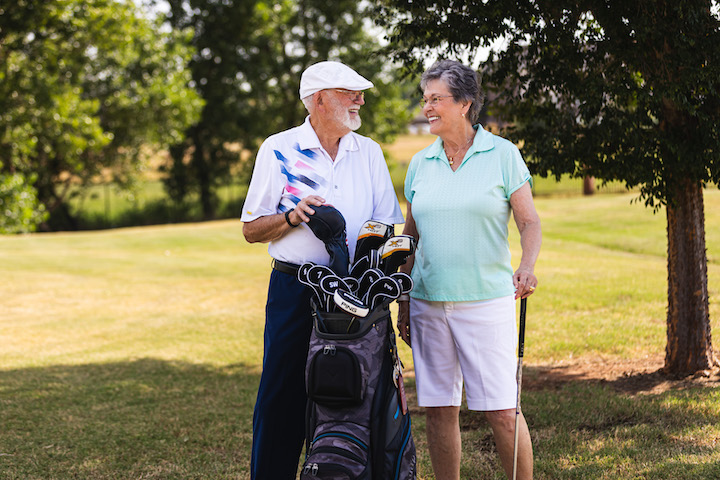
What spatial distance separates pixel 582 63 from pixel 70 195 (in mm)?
27736

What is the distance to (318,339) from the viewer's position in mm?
3061

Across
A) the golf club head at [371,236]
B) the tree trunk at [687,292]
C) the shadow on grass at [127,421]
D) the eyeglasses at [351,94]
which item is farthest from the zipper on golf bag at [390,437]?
the tree trunk at [687,292]

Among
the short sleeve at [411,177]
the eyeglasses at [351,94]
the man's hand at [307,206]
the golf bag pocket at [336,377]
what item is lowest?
the golf bag pocket at [336,377]

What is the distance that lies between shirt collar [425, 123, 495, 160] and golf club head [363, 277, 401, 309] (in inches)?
25.6

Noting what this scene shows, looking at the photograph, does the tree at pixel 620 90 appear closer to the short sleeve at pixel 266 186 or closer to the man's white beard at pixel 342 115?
the man's white beard at pixel 342 115

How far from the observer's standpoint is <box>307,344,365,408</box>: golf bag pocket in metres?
2.95

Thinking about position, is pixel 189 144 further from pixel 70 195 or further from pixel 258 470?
Result: pixel 258 470

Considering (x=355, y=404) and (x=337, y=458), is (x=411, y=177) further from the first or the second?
(x=337, y=458)

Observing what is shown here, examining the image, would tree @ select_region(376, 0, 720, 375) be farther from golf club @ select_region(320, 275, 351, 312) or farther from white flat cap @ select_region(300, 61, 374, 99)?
golf club @ select_region(320, 275, 351, 312)

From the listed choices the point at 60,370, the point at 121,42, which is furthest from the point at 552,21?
the point at 121,42

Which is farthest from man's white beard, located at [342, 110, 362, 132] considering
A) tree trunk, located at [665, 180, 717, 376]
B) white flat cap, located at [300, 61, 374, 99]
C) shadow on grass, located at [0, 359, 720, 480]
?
tree trunk, located at [665, 180, 717, 376]

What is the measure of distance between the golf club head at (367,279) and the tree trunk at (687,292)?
3763mm

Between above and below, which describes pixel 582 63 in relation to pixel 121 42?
below

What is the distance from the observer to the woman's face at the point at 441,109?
3.21 meters
